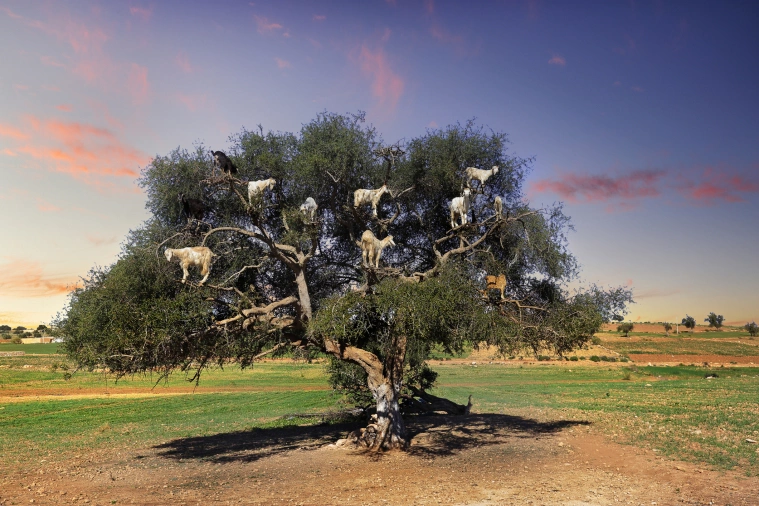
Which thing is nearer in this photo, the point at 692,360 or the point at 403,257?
the point at 403,257

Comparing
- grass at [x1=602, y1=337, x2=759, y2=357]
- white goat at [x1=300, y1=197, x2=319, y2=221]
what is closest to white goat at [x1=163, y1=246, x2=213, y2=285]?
white goat at [x1=300, y1=197, x2=319, y2=221]

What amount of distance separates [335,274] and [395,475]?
7.47 meters

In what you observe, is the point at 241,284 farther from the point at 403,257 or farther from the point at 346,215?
the point at 403,257

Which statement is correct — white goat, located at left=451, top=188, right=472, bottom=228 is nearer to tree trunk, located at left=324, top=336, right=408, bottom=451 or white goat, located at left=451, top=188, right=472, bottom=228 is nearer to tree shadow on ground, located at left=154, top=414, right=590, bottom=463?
tree trunk, located at left=324, top=336, right=408, bottom=451

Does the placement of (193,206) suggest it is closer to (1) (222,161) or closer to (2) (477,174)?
(1) (222,161)

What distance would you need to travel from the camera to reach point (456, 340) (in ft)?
51.0

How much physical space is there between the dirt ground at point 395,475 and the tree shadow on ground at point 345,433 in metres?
0.07

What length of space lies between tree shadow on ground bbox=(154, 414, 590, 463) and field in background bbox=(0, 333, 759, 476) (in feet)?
4.99

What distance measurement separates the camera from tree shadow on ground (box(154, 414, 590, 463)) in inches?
701

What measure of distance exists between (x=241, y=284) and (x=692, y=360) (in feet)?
237

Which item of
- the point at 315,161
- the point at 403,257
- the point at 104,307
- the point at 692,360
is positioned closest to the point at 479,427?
the point at 403,257

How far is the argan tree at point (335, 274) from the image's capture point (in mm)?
14523

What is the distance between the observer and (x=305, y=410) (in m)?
30.6

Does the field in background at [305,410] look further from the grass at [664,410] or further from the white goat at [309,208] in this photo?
the white goat at [309,208]
